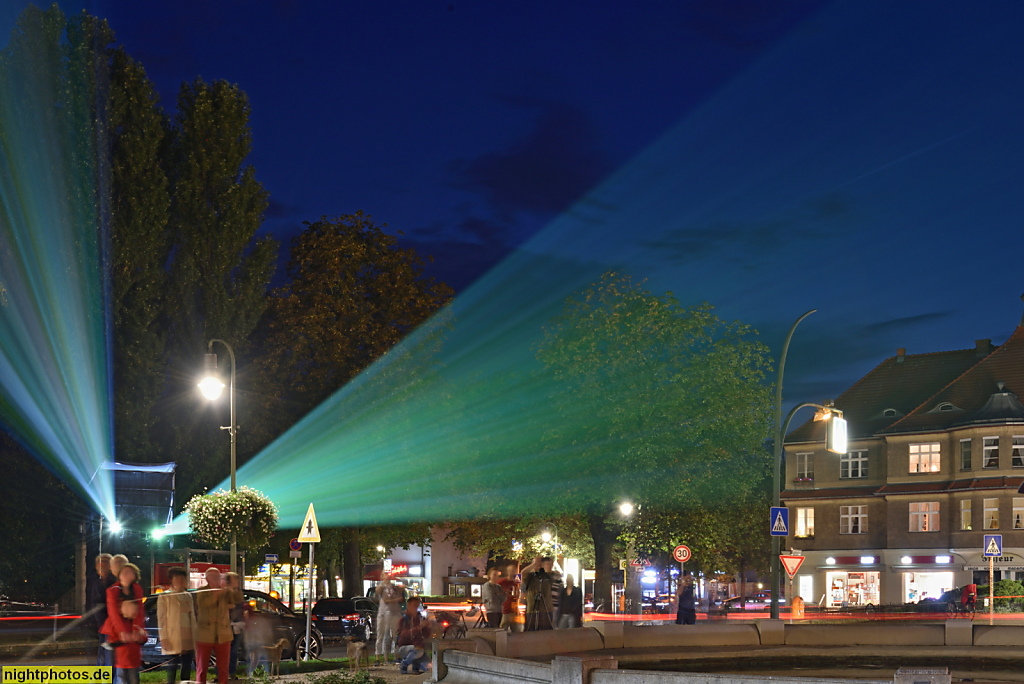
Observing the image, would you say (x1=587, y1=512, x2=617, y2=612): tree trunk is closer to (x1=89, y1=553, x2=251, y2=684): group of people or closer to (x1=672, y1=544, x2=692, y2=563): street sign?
(x1=672, y1=544, x2=692, y2=563): street sign

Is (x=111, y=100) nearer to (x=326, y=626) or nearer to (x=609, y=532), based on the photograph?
(x=326, y=626)

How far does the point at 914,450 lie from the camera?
7006cm

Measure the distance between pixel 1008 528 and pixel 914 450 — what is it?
7.76 m

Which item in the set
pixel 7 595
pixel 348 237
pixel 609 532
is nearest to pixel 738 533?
pixel 609 532

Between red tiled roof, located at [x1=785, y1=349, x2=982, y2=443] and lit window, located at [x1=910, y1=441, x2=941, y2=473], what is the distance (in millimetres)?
2707

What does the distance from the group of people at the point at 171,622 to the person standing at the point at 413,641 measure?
379 centimetres

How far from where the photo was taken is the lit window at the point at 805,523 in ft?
244

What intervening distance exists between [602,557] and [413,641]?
27458mm

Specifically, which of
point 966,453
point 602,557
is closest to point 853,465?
point 966,453

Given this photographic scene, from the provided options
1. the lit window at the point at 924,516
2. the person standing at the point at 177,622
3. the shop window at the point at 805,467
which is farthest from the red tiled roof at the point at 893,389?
the person standing at the point at 177,622

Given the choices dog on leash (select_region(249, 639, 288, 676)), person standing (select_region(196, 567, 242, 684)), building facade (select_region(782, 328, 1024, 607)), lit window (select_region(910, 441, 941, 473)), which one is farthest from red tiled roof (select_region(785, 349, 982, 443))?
person standing (select_region(196, 567, 242, 684))

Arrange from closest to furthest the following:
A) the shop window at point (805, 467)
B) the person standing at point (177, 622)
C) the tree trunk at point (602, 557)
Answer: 1. the person standing at point (177, 622)
2. the tree trunk at point (602, 557)
3. the shop window at point (805, 467)

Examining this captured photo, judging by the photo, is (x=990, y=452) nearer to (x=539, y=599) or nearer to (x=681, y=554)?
(x=681, y=554)

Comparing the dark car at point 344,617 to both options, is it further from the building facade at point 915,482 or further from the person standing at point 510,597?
the building facade at point 915,482
